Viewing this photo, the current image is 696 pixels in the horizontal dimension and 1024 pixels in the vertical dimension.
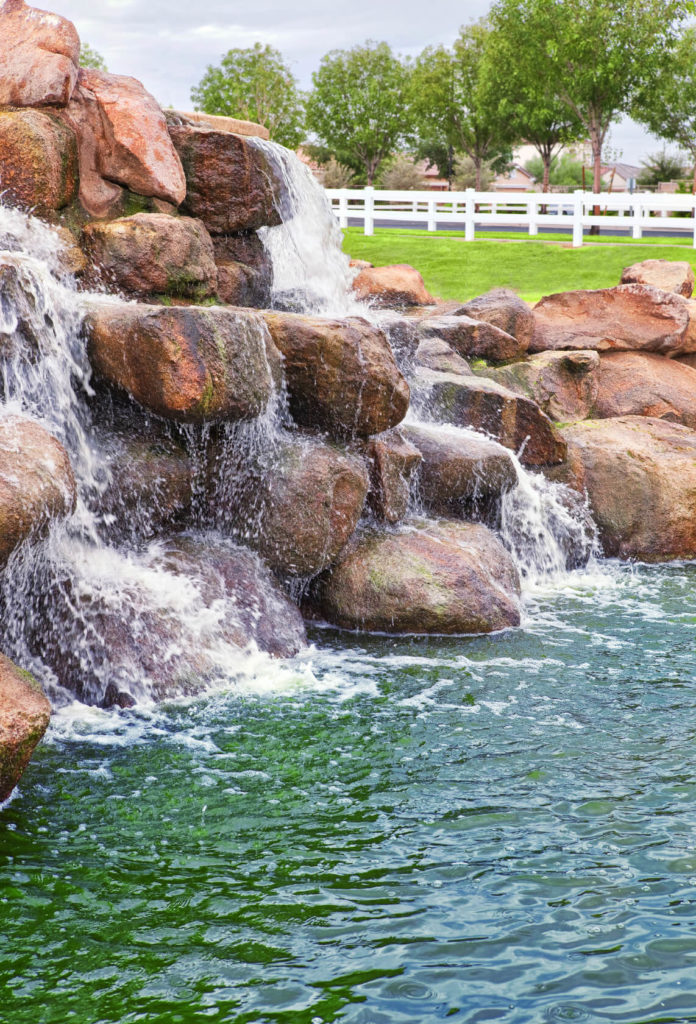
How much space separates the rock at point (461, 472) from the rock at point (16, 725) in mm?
5910

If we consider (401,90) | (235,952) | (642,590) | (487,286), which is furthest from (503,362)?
(401,90)

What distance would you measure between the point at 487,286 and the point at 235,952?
72.1 ft

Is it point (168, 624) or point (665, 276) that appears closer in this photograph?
point (168, 624)

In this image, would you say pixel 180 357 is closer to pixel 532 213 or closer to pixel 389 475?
pixel 389 475

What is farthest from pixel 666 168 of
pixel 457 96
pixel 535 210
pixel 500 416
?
pixel 500 416

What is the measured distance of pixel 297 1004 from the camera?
467cm

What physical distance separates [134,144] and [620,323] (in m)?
8.45

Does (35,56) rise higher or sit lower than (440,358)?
higher

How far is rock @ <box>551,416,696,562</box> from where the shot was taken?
42.2 ft

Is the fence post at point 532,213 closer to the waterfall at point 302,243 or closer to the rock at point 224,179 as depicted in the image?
the waterfall at point 302,243

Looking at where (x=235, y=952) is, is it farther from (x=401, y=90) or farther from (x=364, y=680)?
(x=401, y=90)

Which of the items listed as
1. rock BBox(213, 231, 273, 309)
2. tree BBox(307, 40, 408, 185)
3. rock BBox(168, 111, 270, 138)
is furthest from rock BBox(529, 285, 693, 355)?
tree BBox(307, 40, 408, 185)

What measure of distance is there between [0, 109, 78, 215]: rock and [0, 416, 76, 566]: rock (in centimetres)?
320

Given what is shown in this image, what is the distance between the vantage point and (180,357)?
8.78 m
